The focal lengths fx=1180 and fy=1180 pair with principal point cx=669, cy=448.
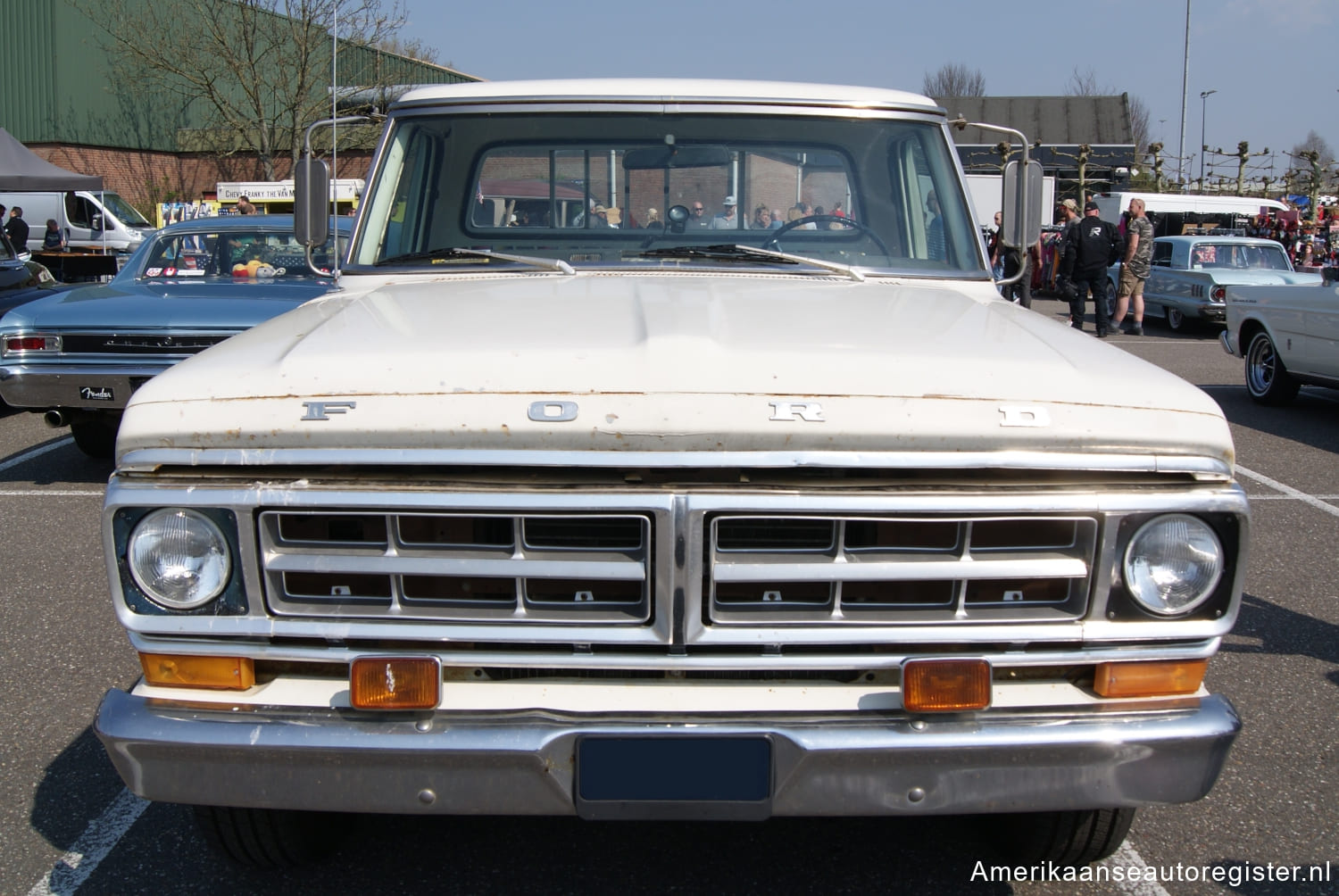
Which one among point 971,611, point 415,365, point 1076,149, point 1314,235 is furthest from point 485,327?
point 1076,149

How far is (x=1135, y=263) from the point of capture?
54.7 feet

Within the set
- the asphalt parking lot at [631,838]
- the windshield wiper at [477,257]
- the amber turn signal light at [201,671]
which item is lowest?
the asphalt parking lot at [631,838]

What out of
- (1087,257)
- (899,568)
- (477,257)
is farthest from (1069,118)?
(899,568)

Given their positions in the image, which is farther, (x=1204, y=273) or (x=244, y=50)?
(x=244, y=50)

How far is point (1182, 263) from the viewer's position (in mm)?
17516

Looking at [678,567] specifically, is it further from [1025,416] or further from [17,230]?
[17,230]

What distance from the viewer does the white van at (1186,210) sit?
88.2 ft

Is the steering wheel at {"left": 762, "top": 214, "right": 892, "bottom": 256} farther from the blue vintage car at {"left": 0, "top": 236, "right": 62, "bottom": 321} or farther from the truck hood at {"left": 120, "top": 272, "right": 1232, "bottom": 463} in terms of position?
the blue vintage car at {"left": 0, "top": 236, "right": 62, "bottom": 321}

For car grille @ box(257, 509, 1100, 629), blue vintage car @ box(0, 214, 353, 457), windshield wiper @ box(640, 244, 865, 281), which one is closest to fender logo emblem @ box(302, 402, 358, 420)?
car grille @ box(257, 509, 1100, 629)

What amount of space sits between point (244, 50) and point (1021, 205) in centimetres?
2948

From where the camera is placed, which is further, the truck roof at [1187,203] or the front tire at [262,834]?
the truck roof at [1187,203]

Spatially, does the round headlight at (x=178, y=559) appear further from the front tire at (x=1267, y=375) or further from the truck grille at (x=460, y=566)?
the front tire at (x=1267, y=375)

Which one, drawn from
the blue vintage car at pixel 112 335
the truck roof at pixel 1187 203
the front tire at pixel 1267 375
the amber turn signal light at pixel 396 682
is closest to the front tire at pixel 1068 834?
the amber turn signal light at pixel 396 682

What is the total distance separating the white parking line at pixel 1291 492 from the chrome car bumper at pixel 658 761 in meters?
5.41
